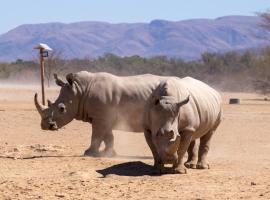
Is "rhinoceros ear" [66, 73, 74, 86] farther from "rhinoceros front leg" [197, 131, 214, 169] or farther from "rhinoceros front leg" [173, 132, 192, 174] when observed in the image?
"rhinoceros front leg" [173, 132, 192, 174]

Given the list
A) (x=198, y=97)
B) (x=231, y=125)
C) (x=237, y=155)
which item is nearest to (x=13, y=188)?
(x=198, y=97)

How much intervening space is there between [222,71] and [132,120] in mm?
62492

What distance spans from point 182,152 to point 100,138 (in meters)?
3.32

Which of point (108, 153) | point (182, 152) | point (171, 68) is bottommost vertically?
point (171, 68)

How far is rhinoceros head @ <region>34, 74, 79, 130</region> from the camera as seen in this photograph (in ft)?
51.3

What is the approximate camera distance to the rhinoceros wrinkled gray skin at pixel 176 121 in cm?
1180

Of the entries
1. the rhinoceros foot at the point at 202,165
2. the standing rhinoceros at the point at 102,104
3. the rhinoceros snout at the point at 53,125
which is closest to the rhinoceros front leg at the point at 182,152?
the rhinoceros foot at the point at 202,165

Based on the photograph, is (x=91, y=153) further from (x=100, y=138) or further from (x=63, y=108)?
(x=63, y=108)

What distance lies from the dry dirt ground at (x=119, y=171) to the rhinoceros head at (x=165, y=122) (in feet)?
1.37

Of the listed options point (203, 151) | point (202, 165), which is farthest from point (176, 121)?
point (203, 151)

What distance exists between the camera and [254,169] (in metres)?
13.2

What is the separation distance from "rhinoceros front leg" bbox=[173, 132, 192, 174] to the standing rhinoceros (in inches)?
110

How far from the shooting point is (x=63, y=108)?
51.2 ft

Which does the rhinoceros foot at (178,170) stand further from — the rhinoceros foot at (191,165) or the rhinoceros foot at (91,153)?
the rhinoceros foot at (91,153)
